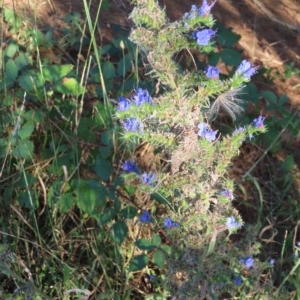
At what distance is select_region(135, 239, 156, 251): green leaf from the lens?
81.7 inches

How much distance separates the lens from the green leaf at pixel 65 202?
2148mm

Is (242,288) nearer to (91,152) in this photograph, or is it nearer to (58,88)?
(91,152)

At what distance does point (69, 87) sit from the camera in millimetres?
2291

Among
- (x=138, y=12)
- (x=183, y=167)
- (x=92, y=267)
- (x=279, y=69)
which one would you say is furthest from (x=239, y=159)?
(x=138, y=12)

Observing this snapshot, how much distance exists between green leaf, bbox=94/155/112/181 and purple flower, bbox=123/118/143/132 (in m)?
0.63

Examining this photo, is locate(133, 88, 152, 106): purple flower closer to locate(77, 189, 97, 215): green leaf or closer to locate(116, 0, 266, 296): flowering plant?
locate(116, 0, 266, 296): flowering plant

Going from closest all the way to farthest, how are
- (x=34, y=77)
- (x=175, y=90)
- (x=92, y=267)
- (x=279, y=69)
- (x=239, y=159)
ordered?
(x=175, y=90) → (x=92, y=267) → (x=34, y=77) → (x=239, y=159) → (x=279, y=69)

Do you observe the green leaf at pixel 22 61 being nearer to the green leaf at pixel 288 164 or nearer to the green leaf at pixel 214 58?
the green leaf at pixel 214 58

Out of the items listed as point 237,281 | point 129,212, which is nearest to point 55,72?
point 129,212

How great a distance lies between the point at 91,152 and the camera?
2.31 m

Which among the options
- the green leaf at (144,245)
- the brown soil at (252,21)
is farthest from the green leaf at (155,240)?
the brown soil at (252,21)

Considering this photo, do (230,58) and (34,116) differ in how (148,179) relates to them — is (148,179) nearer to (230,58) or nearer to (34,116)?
(34,116)

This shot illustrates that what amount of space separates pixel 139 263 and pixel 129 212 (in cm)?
16

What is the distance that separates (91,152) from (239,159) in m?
0.73
